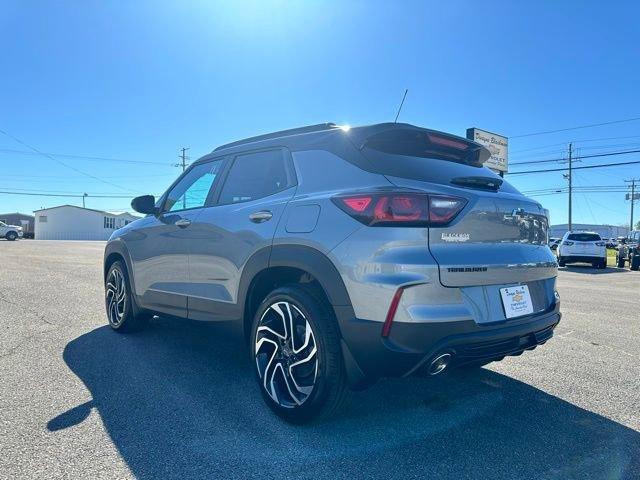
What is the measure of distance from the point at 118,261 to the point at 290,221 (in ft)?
9.98

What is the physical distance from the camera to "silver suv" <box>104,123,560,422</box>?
7.68 ft

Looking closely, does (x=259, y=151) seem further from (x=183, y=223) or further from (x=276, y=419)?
(x=276, y=419)

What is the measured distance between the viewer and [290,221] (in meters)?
2.80

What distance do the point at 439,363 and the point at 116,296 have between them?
3.85 metres

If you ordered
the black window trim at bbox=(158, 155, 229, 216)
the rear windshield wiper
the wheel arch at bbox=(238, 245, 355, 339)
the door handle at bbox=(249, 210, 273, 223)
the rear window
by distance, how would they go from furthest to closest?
the rear window
the black window trim at bbox=(158, 155, 229, 216)
the door handle at bbox=(249, 210, 273, 223)
the rear windshield wiper
the wheel arch at bbox=(238, 245, 355, 339)

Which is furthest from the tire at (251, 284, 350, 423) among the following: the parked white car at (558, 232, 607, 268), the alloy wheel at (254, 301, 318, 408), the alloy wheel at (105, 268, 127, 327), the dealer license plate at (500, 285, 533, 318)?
the parked white car at (558, 232, 607, 268)

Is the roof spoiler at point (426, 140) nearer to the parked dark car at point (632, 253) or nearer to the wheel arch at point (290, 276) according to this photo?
the wheel arch at point (290, 276)

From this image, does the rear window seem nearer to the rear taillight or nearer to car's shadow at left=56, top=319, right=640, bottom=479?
car's shadow at left=56, top=319, right=640, bottom=479

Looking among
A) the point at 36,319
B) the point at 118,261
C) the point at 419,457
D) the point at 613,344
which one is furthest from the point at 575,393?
the point at 36,319

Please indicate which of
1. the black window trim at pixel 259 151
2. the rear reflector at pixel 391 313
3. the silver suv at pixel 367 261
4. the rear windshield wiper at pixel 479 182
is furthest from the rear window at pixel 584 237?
the rear reflector at pixel 391 313

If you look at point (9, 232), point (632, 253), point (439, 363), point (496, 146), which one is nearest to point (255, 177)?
point (439, 363)

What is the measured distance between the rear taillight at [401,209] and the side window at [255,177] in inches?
28.1

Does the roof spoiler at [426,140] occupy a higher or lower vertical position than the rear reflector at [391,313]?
higher

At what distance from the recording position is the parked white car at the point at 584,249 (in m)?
18.8
